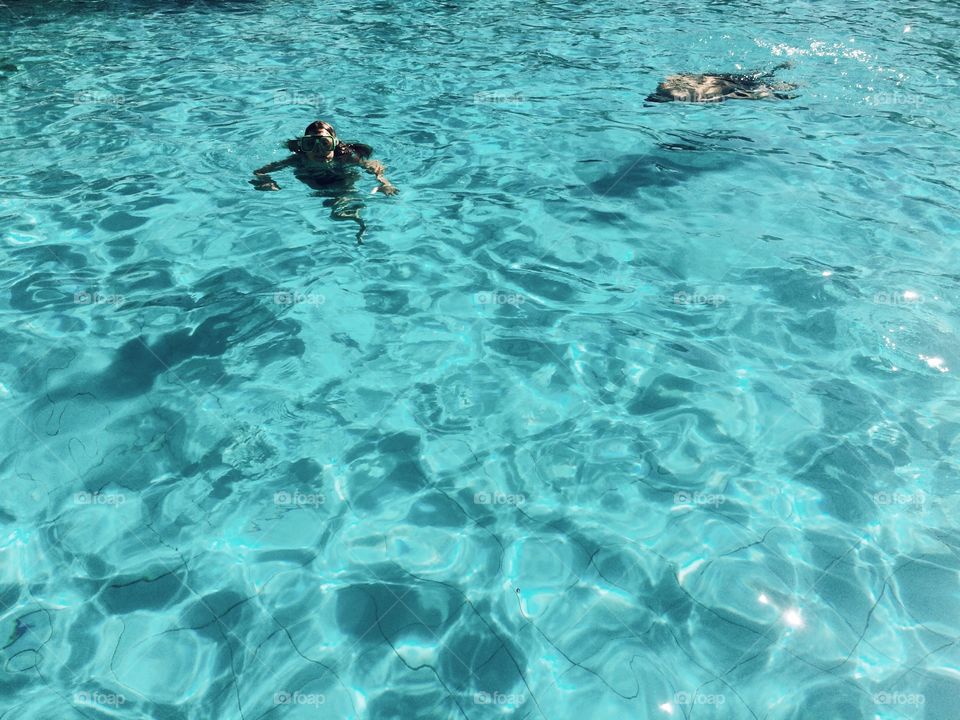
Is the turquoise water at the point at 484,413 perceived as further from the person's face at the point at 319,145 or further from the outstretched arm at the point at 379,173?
the person's face at the point at 319,145

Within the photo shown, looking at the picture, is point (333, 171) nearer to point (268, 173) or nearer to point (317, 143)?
point (317, 143)

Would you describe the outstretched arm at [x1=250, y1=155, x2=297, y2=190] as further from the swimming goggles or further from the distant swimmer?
the distant swimmer

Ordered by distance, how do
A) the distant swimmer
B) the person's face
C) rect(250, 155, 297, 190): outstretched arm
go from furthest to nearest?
the distant swimmer
rect(250, 155, 297, 190): outstretched arm
the person's face

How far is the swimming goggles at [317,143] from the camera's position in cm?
729

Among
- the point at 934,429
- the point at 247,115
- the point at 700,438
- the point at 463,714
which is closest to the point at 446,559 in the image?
the point at 463,714

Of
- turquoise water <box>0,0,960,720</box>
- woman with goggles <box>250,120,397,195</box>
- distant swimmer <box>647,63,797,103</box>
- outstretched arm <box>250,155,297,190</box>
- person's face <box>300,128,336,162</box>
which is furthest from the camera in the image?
distant swimmer <box>647,63,797,103</box>

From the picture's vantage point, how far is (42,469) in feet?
16.1

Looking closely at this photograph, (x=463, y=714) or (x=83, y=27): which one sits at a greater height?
(x=83, y=27)

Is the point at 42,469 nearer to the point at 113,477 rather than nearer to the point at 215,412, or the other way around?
the point at 113,477

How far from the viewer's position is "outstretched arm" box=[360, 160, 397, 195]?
7812 mm

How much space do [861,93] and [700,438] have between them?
26.1 feet

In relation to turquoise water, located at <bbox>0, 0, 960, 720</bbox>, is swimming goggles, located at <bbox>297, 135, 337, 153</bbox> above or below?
above

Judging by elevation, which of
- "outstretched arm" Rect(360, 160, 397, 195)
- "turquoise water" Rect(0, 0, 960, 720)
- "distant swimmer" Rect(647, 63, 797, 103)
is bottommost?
"turquoise water" Rect(0, 0, 960, 720)

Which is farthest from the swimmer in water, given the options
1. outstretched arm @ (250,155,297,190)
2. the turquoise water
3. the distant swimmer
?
the distant swimmer
